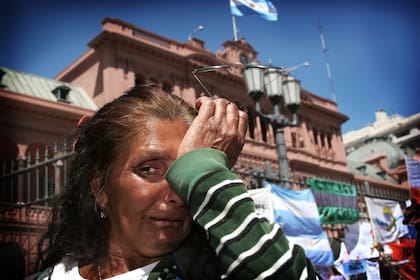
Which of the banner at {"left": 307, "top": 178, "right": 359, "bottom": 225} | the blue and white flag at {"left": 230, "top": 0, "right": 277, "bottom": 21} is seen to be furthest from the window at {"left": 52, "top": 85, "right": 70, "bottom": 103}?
the banner at {"left": 307, "top": 178, "right": 359, "bottom": 225}

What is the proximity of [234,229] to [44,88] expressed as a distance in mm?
20799

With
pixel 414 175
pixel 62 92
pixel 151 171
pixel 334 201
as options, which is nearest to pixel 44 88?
pixel 62 92

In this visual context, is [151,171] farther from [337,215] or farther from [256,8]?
[256,8]

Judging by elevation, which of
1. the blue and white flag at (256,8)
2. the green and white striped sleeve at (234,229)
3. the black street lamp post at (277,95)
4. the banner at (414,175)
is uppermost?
the blue and white flag at (256,8)

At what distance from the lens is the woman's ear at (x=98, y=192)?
1.67 meters

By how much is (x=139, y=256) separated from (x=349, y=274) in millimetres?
7492

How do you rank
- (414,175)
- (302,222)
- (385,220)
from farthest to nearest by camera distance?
(385,220)
(302,222)
(414,175)

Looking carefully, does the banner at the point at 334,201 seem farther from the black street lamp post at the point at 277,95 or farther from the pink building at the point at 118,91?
the pink building at the point at 118,91

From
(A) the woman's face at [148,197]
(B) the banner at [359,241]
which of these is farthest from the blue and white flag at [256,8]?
(A) the woman's face at [148,197]

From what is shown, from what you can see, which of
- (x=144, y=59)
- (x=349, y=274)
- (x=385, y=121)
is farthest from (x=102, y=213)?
(x=385, y=121)

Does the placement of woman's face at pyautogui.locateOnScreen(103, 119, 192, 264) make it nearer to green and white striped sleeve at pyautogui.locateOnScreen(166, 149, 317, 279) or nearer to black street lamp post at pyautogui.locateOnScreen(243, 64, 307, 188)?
green and white striped sleeve at pyautogui.locateOnScreen(166, 149, 317, 279)

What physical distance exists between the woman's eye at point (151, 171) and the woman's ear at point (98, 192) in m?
0.27

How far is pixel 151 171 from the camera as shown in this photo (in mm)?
1434

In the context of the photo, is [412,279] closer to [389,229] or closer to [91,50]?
[389,229]
